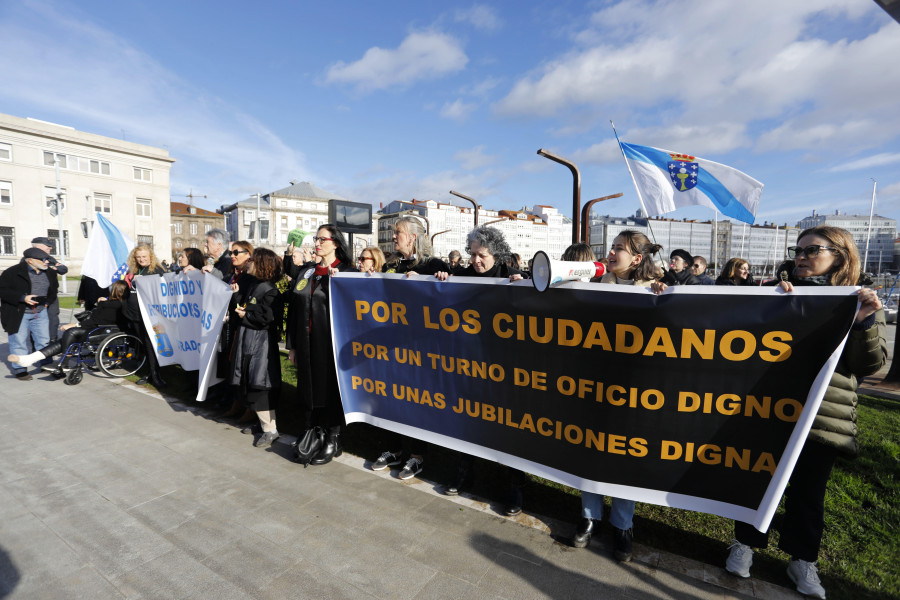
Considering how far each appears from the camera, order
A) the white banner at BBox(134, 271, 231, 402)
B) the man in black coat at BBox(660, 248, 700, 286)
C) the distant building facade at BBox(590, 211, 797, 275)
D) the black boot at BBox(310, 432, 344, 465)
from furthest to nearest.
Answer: the distant building facade at BBox(590, 211, 797, 275) < the man in black coat at BBox(660, 248, 700, 286) < the white banner at BBox(134, 271, 231, 402) < the black boot at BBox(310, 432, 344, 465)

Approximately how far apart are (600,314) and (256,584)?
243cm

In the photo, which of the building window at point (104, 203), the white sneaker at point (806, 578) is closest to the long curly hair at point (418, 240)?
the white sneaker at point (806, 578)

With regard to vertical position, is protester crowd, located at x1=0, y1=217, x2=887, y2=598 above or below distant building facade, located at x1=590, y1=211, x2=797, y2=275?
below

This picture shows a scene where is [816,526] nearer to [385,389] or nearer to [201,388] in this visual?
[385,389]

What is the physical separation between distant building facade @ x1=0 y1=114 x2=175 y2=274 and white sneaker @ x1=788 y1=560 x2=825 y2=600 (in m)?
44.5

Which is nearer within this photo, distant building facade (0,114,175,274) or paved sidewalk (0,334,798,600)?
paved sidewalk (0,334,798,600)

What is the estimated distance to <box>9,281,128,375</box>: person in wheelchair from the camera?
20.9 ft

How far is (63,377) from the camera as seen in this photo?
259 inches

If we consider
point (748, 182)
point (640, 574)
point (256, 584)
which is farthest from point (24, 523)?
point (748, 182)

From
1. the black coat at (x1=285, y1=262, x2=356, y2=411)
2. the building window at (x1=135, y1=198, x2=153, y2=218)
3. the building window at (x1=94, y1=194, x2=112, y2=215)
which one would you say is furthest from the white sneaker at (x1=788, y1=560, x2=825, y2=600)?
the building window at (x1=135, y1=198, x2=153, y2=218)

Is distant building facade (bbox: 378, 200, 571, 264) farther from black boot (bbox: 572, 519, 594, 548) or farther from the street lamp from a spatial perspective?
black boot (bbox: 572, 519, 594, 548)

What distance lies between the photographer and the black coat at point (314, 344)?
12.9 feet

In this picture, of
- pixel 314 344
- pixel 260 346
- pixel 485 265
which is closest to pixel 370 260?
pixel 314 344

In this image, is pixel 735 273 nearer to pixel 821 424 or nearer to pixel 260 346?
pixel 821 424
